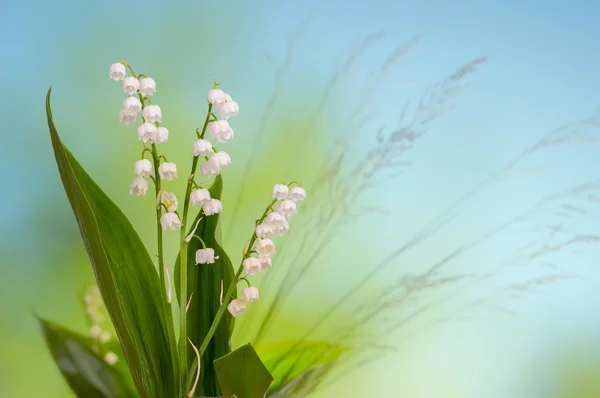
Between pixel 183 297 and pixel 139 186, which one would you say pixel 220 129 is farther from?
pixel 183 297

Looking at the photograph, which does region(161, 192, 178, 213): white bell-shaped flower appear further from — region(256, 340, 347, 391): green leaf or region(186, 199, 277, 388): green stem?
region(256, 340, 347, 391): green leaf

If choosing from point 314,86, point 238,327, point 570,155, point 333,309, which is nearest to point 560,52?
point 570,155

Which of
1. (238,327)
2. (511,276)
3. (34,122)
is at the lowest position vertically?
(238,327)

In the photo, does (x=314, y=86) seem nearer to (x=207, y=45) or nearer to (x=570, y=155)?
(x=207, y=45)

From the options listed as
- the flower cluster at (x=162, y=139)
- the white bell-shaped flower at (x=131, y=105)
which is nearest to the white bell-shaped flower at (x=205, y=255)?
the flower cluster at (x=162, y=139)

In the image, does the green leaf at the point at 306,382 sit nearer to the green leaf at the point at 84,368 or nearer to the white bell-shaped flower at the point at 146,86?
the green leaf at the point at 84,368

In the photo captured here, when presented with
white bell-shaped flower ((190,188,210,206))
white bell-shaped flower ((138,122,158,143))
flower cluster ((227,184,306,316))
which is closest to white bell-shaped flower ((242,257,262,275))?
flower cluster ((227,184,306,316))
